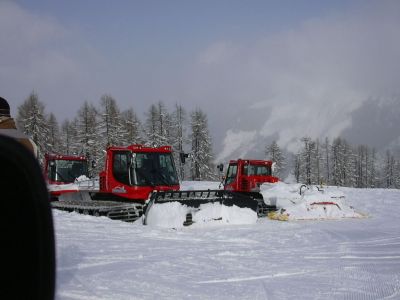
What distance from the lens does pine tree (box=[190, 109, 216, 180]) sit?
59625 millimetres

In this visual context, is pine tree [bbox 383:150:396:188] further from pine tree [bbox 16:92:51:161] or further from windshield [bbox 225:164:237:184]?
windshield [bbox 225:164:237:184]

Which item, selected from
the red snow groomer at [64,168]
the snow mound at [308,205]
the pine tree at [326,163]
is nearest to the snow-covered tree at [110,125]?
the red snow groomer at [64,168]

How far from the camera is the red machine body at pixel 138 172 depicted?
1523 centimetres

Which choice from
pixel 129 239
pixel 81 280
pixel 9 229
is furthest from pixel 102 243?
pixel 9 229

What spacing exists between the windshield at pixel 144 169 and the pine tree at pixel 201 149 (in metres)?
43.2

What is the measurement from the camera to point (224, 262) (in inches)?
302

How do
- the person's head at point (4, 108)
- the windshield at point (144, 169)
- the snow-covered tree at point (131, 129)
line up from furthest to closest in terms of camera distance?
the snow-covered tree at point (131, 129) → the windshield at point (144, 169) → the person's head at point (4, 108)

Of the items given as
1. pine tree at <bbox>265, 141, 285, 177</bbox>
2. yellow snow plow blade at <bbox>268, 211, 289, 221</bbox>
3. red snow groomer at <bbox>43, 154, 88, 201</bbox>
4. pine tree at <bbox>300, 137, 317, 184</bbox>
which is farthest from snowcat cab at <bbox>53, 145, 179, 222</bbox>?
pine tree at <bbox>300, 137, 317, 184</bbox>

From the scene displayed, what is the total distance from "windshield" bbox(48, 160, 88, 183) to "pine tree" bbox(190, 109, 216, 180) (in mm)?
36474

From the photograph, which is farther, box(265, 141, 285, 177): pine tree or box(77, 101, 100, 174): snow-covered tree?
box(265, 141, 285, 177): pine tree

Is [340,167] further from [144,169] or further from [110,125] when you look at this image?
[144,169]

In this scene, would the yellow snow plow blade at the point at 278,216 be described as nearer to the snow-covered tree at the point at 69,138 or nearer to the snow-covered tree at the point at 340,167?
the snow-covered tree at the point at 69,138

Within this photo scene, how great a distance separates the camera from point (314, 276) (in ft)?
22.3

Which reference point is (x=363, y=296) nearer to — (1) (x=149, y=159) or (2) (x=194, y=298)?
(2) (x=194, y=298)
